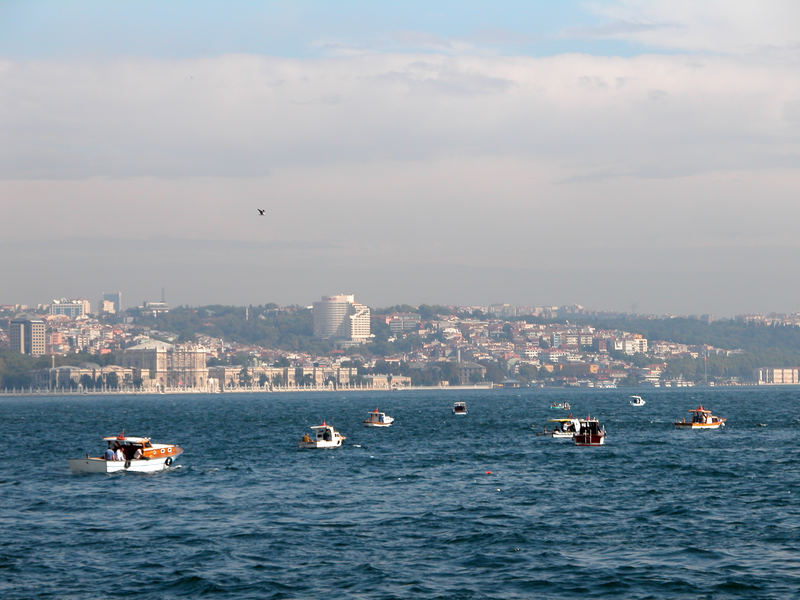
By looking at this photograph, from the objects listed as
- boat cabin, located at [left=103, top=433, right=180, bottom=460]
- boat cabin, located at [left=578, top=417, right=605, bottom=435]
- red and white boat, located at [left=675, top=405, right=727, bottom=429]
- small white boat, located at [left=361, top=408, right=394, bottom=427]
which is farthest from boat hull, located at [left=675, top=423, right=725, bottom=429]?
boat cabin, located at [left=103, top=433, right=180, bottom=460]

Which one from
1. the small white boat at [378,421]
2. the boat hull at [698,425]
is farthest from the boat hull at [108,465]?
the small white boat at [378,421]

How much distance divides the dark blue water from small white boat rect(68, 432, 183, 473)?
2.96 feet

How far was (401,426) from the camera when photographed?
129m

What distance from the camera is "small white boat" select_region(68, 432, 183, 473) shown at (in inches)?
2625

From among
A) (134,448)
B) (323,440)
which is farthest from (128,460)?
→ (323,440)

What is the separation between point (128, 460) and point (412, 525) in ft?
83.6

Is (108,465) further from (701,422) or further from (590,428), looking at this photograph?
(701,422)

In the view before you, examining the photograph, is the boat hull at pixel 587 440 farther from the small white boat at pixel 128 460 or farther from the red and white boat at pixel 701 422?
the small white boat at pixel 128 460

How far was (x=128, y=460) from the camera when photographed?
220ft

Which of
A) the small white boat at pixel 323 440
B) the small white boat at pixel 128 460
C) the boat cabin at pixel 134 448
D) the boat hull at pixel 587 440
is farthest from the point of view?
the boat hull at pixel 587 440

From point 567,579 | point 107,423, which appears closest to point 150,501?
point 567,579

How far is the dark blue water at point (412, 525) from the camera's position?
3662 cm

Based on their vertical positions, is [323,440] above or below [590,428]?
below

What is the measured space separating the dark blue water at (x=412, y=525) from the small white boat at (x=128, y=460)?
2.96 feet
